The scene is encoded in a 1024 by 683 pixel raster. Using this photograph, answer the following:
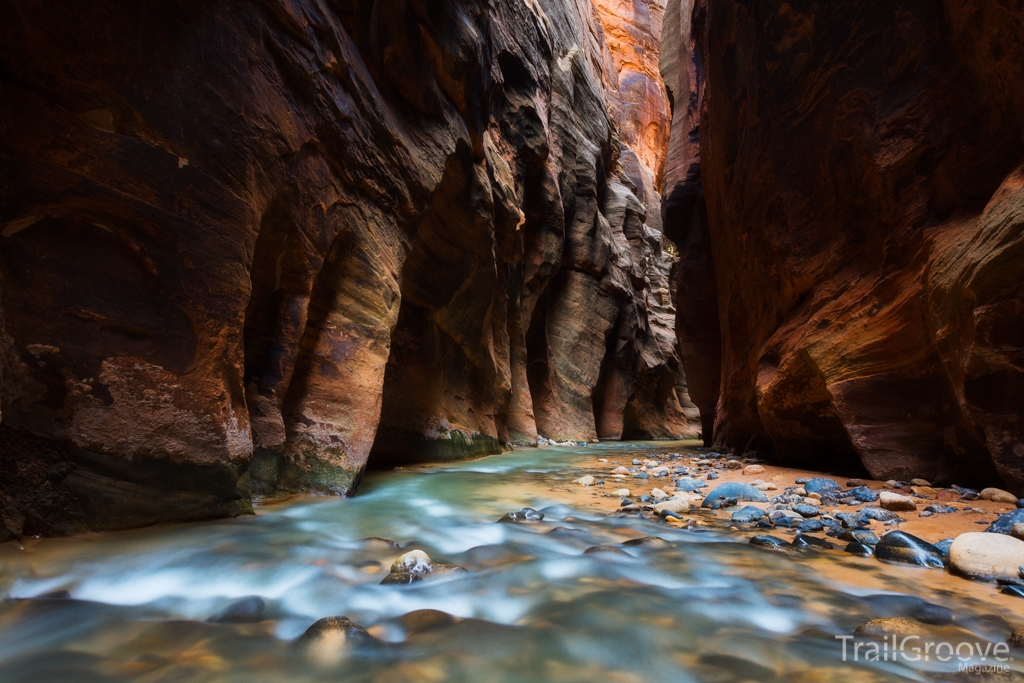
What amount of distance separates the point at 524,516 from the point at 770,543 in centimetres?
159

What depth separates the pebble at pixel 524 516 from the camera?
3.44m

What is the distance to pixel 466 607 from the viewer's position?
196 centimetres

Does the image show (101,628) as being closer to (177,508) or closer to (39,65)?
(177,508)

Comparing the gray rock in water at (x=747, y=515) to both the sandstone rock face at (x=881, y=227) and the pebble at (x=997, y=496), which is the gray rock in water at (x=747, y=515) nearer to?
the pebble at (x=997, y=496)

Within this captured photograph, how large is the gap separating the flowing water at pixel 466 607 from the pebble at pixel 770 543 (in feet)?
0.40

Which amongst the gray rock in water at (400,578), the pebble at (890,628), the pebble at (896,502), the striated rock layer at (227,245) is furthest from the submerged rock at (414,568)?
the pebble at (896,502)

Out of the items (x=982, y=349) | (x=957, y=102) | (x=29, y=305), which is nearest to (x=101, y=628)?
(x=29, y=305)

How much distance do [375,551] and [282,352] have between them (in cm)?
204

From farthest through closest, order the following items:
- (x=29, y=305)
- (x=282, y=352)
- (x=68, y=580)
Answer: (x=282, y=352), (x=29, y=305), (x=68, y=580)

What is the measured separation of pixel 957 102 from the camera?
4477 millimetres

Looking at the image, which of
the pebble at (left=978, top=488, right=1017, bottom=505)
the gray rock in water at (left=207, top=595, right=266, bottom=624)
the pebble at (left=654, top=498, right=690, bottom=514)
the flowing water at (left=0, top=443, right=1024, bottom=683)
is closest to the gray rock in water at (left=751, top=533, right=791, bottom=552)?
the flowing water at (left=0, top=443, right=1024, bottom=683)

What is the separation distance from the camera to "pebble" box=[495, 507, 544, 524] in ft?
11.3

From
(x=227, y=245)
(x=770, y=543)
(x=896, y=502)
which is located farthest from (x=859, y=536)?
(x=227, y=245)

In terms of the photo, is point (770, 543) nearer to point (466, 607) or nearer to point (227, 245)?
point (466, 607)
